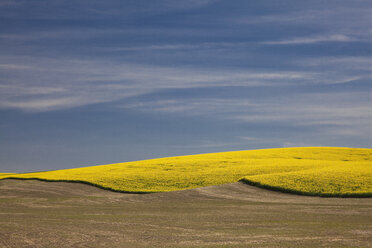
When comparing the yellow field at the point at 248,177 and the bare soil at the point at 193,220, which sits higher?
the yellow field at the point at 248,177

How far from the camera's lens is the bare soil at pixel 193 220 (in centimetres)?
1223

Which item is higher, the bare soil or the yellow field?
the yellow field

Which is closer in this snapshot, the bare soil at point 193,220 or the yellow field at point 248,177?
the bare soil at point 193,220

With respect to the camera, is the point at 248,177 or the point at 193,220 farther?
the point at 248,177

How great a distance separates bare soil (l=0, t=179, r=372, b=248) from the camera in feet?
40.1

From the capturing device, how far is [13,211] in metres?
20.6

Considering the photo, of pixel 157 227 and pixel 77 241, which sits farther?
pixel 157 227

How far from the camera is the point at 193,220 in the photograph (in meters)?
16.5

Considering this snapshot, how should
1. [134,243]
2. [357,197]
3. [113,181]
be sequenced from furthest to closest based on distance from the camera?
1. [113,181]
2. [357,197]
3. [134,243]

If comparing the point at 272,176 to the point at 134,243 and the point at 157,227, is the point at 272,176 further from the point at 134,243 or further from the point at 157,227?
the point at 134,243

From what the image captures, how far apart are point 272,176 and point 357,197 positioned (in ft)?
22.9

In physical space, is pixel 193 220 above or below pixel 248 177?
below

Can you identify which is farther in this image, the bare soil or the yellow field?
the yellow field

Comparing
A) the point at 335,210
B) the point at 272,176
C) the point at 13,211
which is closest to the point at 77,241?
the point at 13,211
